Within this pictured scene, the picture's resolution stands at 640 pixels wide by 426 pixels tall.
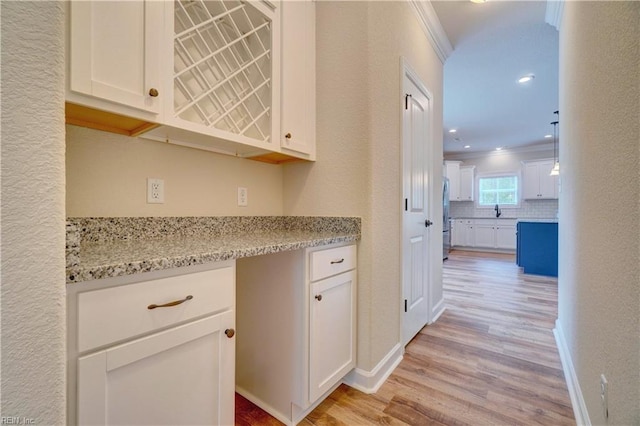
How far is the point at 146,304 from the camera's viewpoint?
759mm

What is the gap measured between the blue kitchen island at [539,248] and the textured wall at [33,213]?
549 cm

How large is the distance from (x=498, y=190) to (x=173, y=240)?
27.0ft

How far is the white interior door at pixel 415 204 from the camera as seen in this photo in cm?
197

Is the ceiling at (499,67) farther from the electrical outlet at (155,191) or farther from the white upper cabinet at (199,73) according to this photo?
the electrical outlet at (155,191)

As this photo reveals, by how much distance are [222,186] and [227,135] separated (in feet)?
1.18

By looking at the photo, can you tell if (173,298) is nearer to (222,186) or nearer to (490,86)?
(222,186)

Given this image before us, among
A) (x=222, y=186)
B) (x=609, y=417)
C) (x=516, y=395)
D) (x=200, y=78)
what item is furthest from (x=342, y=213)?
(x=516, y=395)

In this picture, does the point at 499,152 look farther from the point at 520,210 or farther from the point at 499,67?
the point at 499,67

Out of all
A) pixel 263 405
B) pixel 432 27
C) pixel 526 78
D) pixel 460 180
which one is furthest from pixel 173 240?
pixel 460 180

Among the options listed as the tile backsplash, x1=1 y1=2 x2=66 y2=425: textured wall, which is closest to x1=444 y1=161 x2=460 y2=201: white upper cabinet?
the tile backsplash

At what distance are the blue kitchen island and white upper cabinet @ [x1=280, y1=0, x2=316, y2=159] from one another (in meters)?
4.46

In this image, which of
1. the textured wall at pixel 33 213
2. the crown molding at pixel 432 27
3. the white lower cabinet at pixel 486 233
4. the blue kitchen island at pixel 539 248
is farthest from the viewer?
the white lower cabinet at pixel 486 233

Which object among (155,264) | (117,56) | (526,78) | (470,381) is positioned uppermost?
(526,78)

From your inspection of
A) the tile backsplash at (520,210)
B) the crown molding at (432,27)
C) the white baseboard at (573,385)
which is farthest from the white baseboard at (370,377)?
the tile backsplash at (520,210)
